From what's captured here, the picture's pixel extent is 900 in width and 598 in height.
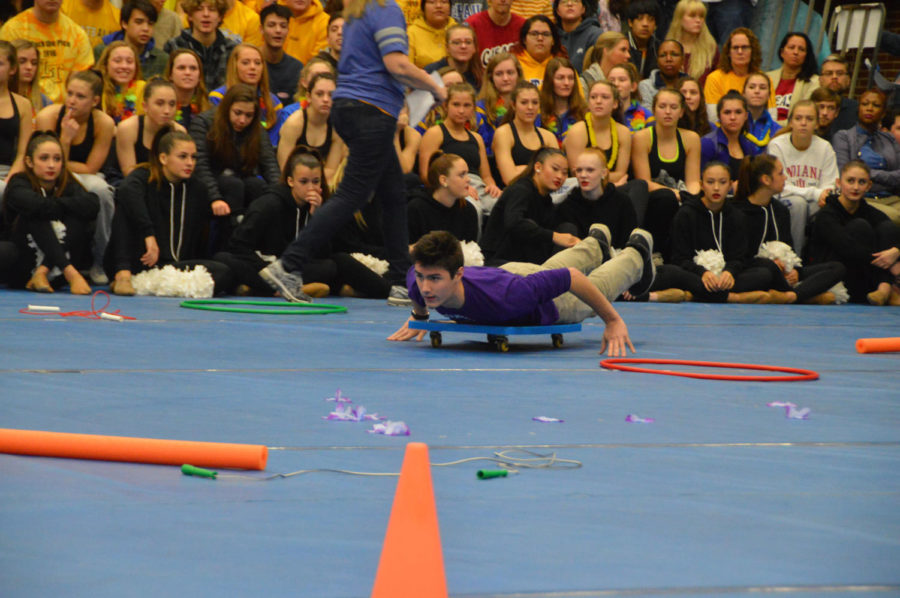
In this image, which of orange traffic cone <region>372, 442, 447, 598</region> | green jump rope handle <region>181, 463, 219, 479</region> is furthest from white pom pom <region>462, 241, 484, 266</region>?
orange traffic cone <region>372, 442, 447, 598</region>

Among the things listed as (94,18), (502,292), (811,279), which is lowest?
(811,279)

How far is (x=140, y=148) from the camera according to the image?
8.00 metres

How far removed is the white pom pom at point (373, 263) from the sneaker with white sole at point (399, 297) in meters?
0.84

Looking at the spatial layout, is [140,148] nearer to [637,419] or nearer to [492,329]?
[492,329]

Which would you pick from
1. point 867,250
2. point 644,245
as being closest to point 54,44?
point 644,245

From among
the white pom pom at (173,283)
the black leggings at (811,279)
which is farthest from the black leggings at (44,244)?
the black leggings at (811,279)

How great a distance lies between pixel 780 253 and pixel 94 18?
5809 millimetres

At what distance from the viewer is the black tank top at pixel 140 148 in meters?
7.96

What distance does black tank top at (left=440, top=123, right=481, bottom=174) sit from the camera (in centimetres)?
862

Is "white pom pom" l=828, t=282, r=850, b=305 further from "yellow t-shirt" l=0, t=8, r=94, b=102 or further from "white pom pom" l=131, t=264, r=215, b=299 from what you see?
"yellow t-shirt" l=0, t=8, r=94, b=102

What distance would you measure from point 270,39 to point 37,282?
289 cm

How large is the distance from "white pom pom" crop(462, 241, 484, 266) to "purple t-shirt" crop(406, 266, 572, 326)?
281cm

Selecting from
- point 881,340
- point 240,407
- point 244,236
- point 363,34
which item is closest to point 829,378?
point 881,340

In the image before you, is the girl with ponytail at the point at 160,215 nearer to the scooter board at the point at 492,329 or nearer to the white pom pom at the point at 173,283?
the white pom pom at the point at 173,283
